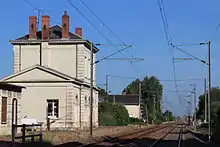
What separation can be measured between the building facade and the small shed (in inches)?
516

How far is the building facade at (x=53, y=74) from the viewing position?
59.6 m

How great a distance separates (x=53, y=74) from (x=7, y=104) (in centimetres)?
1702

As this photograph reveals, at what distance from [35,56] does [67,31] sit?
17.2 ft

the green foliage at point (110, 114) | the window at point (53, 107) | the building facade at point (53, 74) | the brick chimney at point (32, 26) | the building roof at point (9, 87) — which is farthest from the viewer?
the green foliage at point (110, 114)

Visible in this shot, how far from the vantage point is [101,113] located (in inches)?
3223

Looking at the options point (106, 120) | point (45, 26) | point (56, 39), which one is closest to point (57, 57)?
point (56, 39)

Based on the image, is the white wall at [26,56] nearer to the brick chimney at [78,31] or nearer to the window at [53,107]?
the brick chimney at [78,31]

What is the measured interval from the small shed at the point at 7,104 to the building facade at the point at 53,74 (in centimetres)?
1311

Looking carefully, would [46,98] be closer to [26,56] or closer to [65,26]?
[26,56]

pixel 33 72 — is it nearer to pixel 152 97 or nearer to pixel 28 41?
pixel 28 41

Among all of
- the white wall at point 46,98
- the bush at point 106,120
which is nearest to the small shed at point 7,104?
the white wall at point 46,98

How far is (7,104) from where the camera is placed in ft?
142

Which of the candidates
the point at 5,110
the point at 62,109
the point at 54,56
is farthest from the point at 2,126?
the point at 54,56

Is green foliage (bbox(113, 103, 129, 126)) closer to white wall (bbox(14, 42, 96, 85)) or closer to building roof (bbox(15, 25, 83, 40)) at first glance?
white wall (bbox(14, 42, 96, 85))
